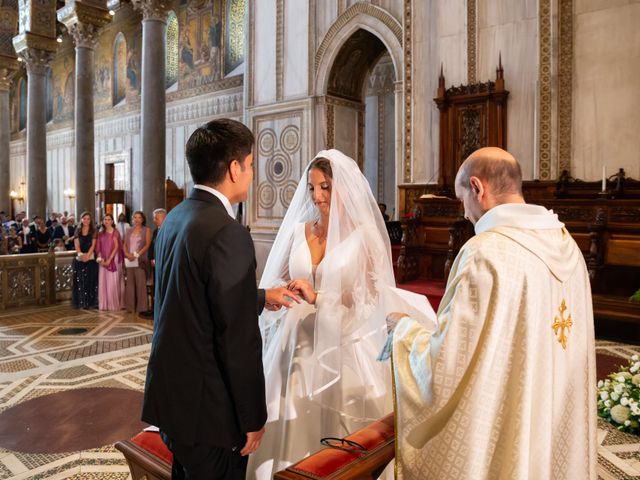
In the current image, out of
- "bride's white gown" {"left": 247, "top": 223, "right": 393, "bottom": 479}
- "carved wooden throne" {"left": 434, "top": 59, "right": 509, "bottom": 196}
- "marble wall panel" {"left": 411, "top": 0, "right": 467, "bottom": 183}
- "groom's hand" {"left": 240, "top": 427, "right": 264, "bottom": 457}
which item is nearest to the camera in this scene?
"groom's hand" {"left": 240, "top": 427, "right": 264, "bottom": 457}

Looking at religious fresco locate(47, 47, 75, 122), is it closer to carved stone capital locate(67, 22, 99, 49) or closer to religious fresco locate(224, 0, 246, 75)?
carved stone capital locate(67, 22, 99, 49)

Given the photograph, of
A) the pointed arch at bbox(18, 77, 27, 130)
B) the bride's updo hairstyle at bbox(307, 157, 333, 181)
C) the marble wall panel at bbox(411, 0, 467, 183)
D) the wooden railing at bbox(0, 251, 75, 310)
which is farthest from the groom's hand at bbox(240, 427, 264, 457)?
the pointed arch at bbox(18, 77, 27, 130)

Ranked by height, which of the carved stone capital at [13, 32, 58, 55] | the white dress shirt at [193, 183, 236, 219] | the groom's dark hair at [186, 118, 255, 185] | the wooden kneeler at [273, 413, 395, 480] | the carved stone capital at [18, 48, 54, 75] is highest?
the carved stone capital at [13, 32, 58, 55]

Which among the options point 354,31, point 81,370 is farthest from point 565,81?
point 81,370

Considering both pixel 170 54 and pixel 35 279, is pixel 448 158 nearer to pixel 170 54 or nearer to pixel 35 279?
pixel 35 279

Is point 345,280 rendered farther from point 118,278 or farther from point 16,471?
point 118,278

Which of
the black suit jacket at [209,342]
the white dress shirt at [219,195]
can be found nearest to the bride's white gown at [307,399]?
the black suit jacket at [209,342]

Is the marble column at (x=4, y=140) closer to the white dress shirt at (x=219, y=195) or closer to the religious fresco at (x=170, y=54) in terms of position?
the religious fresco at (x=170, y=54)

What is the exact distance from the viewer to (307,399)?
2.67 metres

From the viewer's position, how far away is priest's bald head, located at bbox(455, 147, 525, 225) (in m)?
1.83

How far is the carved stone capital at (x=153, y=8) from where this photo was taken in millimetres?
12109

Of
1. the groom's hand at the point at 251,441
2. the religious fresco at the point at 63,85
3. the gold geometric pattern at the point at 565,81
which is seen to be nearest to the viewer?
the groom's hand at the point at 251,441

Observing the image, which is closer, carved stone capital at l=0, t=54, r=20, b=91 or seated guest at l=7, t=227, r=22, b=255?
seated guest at l=7, t=227, r=22, b=255

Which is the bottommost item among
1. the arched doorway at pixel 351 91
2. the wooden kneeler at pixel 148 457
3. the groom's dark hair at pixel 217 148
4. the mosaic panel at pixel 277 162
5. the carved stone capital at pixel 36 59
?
the wooden kneeler at pixel 148 457
